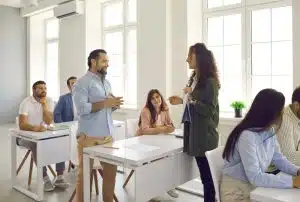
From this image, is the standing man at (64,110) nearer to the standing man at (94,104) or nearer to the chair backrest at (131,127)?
the chair backrest at (131,127)

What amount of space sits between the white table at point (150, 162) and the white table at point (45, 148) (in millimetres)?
851

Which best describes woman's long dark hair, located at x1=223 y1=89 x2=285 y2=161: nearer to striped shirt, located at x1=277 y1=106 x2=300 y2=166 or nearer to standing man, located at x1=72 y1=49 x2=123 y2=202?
striped shirt, located at x1=277 y1=106 x2=300 y2=166

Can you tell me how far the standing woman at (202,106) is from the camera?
2.35 m

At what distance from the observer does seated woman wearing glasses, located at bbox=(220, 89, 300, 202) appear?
165cm

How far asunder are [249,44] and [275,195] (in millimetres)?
3083

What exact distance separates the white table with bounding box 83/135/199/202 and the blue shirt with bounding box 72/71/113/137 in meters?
0.16

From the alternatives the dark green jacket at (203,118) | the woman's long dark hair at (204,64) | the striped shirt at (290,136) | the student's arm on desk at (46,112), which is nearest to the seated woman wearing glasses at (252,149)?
the striped shirt at (290,136)

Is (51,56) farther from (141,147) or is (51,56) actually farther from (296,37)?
(141,147)

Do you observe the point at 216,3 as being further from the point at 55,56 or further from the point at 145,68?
the point at 55,56

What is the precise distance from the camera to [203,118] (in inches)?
94.1

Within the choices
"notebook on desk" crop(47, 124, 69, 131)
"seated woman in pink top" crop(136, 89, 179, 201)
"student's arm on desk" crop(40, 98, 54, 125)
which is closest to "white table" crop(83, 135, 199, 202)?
"seated woman in pink top" crop(136, 89, 179, 201)

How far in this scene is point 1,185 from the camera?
3.62m

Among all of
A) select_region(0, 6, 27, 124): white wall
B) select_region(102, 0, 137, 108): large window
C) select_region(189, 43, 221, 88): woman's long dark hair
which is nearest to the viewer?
select_region(189, 43, 221, 88): woman's long dark hair

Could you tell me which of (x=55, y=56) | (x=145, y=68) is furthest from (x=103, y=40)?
(x=55, y=56)
